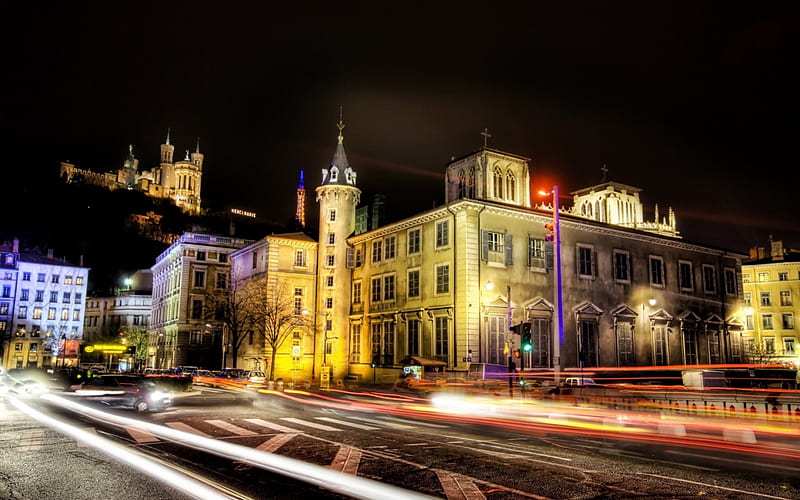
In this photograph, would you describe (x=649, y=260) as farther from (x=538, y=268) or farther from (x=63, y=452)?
(x=63, y=452)

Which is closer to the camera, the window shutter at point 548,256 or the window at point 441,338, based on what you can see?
the window at point 441,338

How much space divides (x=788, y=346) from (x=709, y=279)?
32993 millimetres

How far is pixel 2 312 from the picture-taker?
3661 inches

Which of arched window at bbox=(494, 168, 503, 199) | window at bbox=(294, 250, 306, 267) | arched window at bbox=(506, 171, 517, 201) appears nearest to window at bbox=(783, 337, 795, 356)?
arched window at bbox=(506, 171, 517, 201)

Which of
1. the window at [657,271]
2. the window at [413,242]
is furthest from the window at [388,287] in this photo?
the window at [657,271]

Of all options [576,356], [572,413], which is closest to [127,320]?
[576,356]

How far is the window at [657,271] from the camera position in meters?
47.2

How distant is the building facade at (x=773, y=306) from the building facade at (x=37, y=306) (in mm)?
95011

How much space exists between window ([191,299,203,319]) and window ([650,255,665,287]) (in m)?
53.1

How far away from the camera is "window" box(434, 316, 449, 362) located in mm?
39281

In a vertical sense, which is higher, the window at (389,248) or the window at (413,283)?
the window at (389,248)

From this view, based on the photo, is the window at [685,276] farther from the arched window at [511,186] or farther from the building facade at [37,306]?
the building facade at [37,306]

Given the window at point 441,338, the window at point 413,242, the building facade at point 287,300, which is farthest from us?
the building facade at point 287,300

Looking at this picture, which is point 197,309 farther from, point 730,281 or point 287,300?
point 730,281
